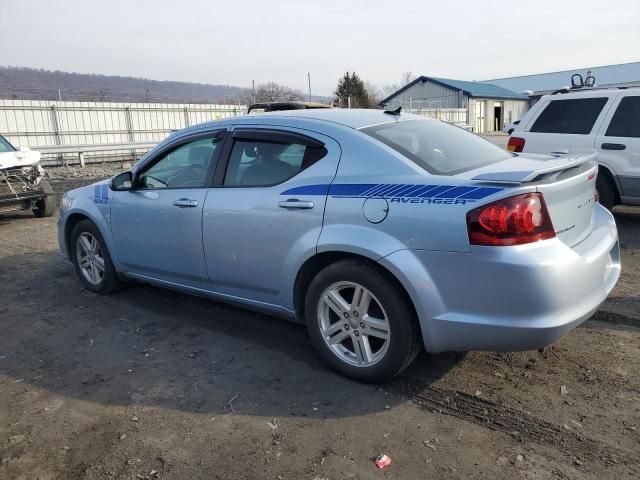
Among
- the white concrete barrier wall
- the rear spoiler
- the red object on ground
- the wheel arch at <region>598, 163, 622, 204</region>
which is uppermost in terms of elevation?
the white concrete barrier wall

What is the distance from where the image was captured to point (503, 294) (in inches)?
108

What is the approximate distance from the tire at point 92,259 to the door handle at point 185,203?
1.24 m

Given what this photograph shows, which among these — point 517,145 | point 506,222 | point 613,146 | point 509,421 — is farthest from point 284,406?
point 613,146

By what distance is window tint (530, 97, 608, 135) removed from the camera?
720 cm

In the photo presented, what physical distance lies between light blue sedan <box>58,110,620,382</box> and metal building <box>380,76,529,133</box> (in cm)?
3861

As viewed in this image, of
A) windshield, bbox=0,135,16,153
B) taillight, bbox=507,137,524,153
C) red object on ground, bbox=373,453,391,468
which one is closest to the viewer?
red object on ground, bbox=373,453,391,468

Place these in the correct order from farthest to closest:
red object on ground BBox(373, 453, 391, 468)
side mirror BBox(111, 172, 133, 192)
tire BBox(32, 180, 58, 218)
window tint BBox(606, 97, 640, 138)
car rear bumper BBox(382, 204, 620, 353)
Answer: tire BBox(32, 180, 58, 218), window tint BBox(606, 97, 640, 138), side mirror BBox(111, 172, 133, 192), car rear bumper BBox(382, 204, 620, 353), red object on ground BBox(373, 453, 391, 468)

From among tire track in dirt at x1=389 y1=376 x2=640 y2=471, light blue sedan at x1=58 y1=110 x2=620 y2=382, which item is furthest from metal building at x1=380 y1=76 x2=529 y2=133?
tire track in dirt at x1=389 y1=376 x2=640 y2=471

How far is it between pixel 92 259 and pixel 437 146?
11.6 feet

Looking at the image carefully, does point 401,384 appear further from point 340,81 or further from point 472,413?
point 340,81

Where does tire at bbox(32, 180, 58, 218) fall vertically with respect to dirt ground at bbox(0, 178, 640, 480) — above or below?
above

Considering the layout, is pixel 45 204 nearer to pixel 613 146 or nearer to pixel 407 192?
pixel 407 192

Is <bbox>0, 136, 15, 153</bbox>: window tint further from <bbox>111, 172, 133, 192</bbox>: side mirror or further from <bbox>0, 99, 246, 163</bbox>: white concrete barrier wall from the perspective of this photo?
<bbox>0, 99, 246, 163</bbox>: white concrete barrier wall

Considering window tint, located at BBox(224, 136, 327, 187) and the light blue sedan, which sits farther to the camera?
window tint, located at BBox(224, 136, 327, 187)
